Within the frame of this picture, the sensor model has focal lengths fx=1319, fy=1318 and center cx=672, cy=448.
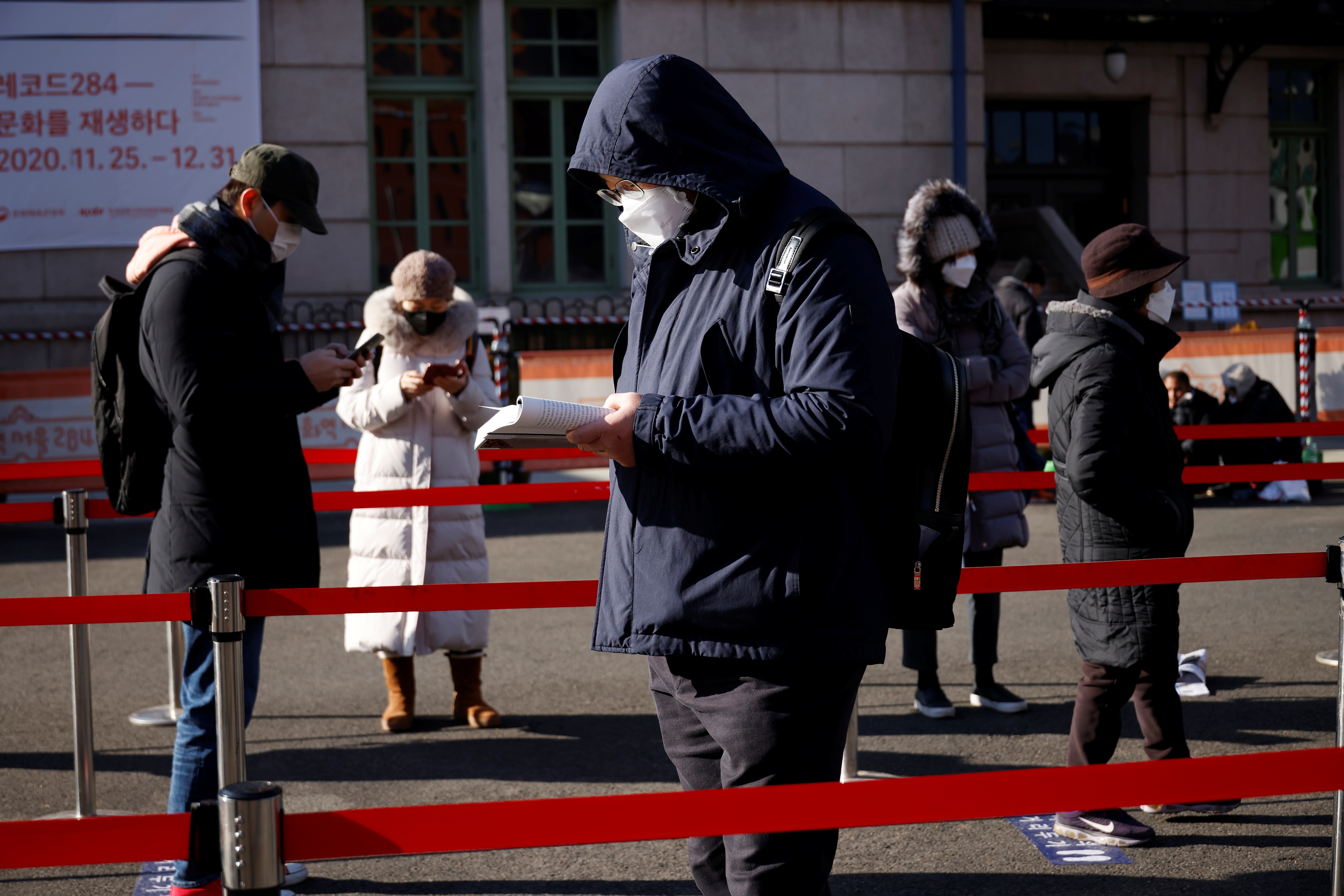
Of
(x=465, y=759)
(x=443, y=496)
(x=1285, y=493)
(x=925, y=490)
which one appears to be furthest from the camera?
(x=1285, y=493)

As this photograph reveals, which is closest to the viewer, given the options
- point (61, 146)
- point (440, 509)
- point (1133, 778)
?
point (1133, 778)

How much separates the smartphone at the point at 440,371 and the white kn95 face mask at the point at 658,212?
261 cm

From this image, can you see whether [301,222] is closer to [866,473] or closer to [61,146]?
[866,473]

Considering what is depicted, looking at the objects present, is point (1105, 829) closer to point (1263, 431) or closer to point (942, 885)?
point (942, 885)

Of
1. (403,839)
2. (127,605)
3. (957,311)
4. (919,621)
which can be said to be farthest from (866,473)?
(957,311)

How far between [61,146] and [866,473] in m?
13.1

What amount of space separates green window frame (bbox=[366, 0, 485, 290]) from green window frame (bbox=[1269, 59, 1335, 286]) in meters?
10.9

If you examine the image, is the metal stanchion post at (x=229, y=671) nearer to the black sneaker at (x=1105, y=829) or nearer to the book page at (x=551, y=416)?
the book page at (x=551, y=416)

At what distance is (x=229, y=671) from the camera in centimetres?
266

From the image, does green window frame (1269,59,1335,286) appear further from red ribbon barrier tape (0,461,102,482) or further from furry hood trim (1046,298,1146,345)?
red ribbon barrier tape (0,461,102,482)

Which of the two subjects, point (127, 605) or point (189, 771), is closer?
point (127, 605)

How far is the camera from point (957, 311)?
5.30 m

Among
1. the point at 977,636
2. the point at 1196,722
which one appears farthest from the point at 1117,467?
the point at 1196,722

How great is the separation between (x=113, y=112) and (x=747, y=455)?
13.0 metres
